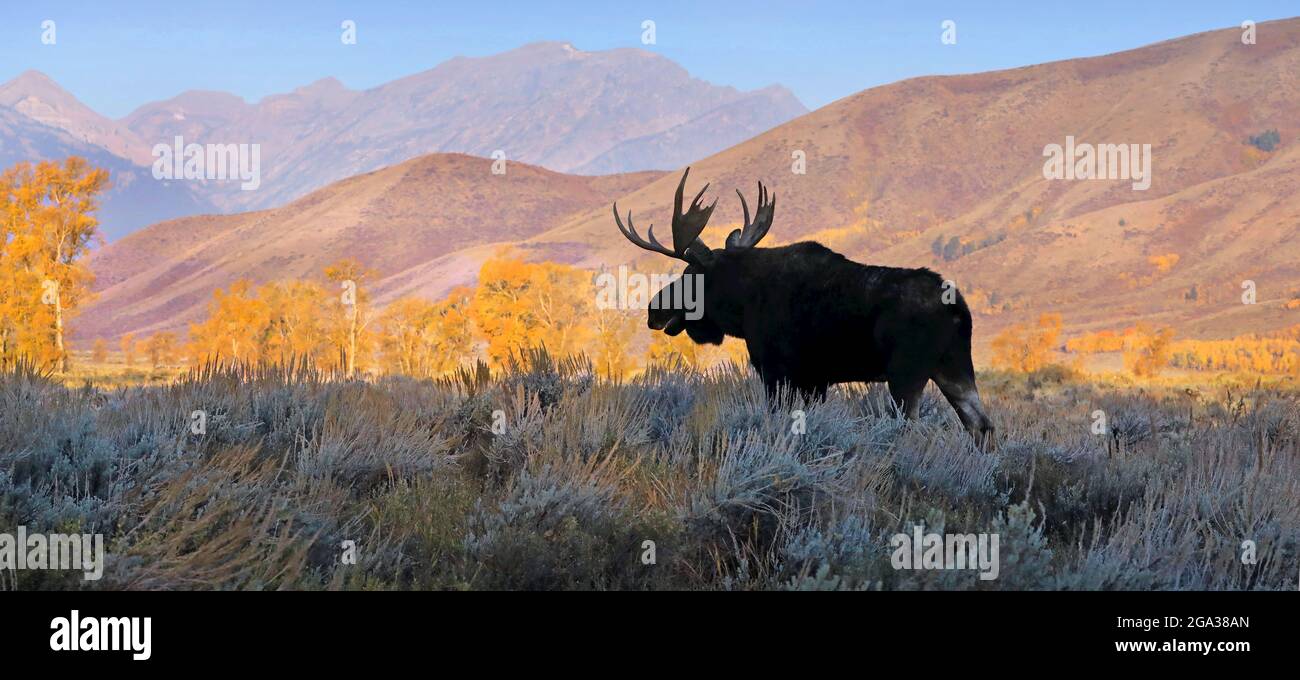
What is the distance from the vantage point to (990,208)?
124 metres

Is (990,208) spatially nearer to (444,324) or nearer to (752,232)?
(444,324)

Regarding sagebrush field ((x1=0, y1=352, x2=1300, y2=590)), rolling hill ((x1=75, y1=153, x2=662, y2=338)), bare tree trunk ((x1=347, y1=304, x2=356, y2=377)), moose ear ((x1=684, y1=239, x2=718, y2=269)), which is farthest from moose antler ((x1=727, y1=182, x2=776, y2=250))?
rolling hill ((x1=75, y1=153, x2=662, y2=338))

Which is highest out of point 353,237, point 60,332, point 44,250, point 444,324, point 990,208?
point 353,237

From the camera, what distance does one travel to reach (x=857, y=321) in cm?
753

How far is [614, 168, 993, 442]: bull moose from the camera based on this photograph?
7.19 meters

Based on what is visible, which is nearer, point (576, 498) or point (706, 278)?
point (576, 498)

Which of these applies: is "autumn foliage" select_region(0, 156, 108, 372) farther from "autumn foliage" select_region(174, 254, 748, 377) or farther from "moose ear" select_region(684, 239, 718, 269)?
"moose ear" select_region(684, 239, 718, 269)

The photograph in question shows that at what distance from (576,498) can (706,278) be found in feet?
16.0

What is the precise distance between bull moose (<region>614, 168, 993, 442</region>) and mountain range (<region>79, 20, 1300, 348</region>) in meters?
65.1

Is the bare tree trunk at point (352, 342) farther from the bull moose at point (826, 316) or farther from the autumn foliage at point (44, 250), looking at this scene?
the bull moose at point (826, 316)

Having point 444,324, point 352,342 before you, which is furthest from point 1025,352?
point 352,342

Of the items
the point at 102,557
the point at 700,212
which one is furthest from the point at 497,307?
the point at 102,557

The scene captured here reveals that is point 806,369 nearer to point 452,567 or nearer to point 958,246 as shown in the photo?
point 452,567
